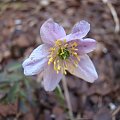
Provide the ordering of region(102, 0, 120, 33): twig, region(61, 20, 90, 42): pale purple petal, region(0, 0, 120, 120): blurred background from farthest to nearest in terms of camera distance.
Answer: region(102, 0, 120, 33): twig
region(0, 0, 120, 120): blurred background
region(61, 20, 90, 42): pale purple petal

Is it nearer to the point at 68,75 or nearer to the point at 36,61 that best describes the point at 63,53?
the point at 36,61

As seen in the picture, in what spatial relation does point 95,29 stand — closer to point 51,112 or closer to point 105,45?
point 105,45

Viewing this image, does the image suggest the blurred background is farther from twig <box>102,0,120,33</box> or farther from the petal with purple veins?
the petal with purple veins

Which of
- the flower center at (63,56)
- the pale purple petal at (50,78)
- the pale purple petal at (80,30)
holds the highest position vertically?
the pale purple petal at (80,30)

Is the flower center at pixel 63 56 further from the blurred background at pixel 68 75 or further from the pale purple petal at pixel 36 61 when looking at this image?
the blurred background at pixel 68 75

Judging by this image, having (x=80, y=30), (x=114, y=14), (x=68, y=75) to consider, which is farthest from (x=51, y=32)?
(x=114, y=14)

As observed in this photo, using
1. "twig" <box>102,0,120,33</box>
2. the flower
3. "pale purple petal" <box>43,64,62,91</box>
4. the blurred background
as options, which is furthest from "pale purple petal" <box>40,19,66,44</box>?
"twig" <box>102,0,120,33</box>

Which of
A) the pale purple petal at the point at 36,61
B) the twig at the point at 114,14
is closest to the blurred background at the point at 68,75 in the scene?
the twig at the point at 114,14

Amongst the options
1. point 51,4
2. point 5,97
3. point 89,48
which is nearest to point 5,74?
point 5,97
